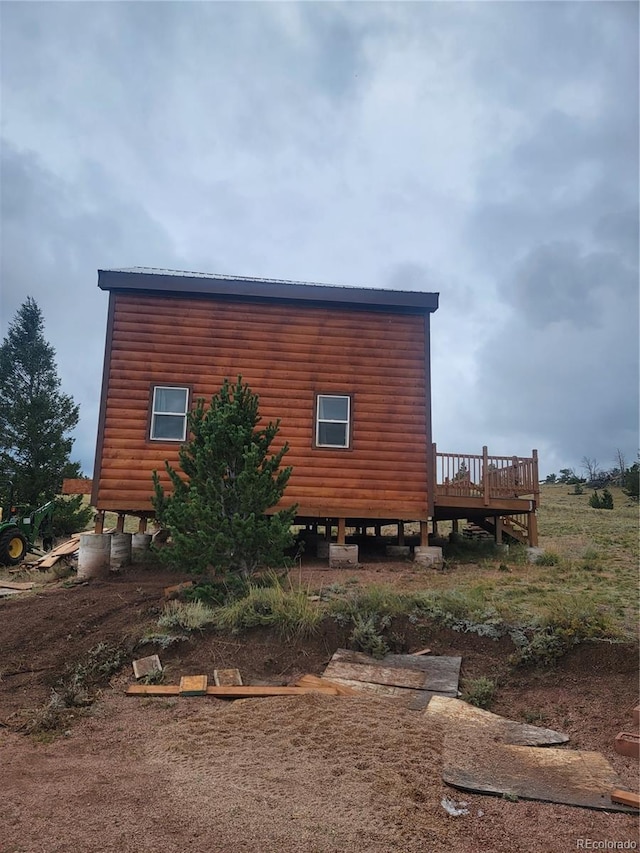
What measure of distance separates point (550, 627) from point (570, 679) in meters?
0.78

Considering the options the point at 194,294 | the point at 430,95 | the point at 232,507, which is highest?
the point at 430,95

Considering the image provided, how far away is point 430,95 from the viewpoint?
519 inches

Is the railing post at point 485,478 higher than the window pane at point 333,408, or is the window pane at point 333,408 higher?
the window pane at point 333,408

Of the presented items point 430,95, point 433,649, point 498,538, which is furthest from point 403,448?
point 430,95

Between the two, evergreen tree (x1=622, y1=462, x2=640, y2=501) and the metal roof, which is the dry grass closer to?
the metal roof

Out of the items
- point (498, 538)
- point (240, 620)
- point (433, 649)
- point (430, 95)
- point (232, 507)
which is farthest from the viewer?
point (498, 538)

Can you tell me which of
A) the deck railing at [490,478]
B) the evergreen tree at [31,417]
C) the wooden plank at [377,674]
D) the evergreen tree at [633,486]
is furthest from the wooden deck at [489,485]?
the evergreen tree at [633,486]

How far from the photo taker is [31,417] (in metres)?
21.3

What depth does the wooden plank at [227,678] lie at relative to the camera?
6.03 meters

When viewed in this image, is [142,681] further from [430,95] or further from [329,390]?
[430,95]

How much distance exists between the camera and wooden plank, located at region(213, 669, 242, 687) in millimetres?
6027

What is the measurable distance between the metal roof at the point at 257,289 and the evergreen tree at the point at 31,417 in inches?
434

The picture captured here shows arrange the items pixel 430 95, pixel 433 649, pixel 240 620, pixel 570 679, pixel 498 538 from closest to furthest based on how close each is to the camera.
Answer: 1. pixel 570 679
2. pixel 433 649
3. pixel 240 620
4. pixel 430 95
5. pixel 498 538

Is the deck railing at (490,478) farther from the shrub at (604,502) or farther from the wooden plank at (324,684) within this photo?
the shrub at (604,502)
